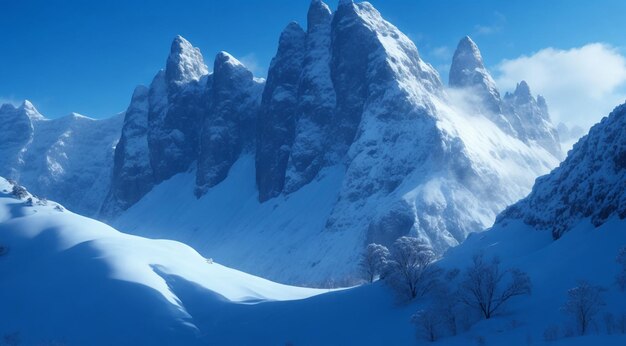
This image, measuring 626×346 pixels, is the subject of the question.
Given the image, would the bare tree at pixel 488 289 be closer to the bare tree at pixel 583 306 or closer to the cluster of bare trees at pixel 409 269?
the cluster of bare trees at pixel 409 269

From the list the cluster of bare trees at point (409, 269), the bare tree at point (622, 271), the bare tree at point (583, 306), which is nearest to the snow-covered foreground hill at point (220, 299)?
the bare tree at point (622, 271)

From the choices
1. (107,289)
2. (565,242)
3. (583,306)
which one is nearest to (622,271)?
(583,306)

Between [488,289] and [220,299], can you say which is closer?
[488,289]

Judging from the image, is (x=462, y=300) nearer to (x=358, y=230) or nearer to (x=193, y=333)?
(x=193, y=333)

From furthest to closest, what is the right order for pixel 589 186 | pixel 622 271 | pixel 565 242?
pixel 589 186
pixel 565 242
pixel 622 271

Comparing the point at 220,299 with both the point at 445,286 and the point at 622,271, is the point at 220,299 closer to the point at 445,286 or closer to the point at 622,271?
the point at 445,286

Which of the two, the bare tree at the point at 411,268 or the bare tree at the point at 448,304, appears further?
the bare tree at the point at 411,268
